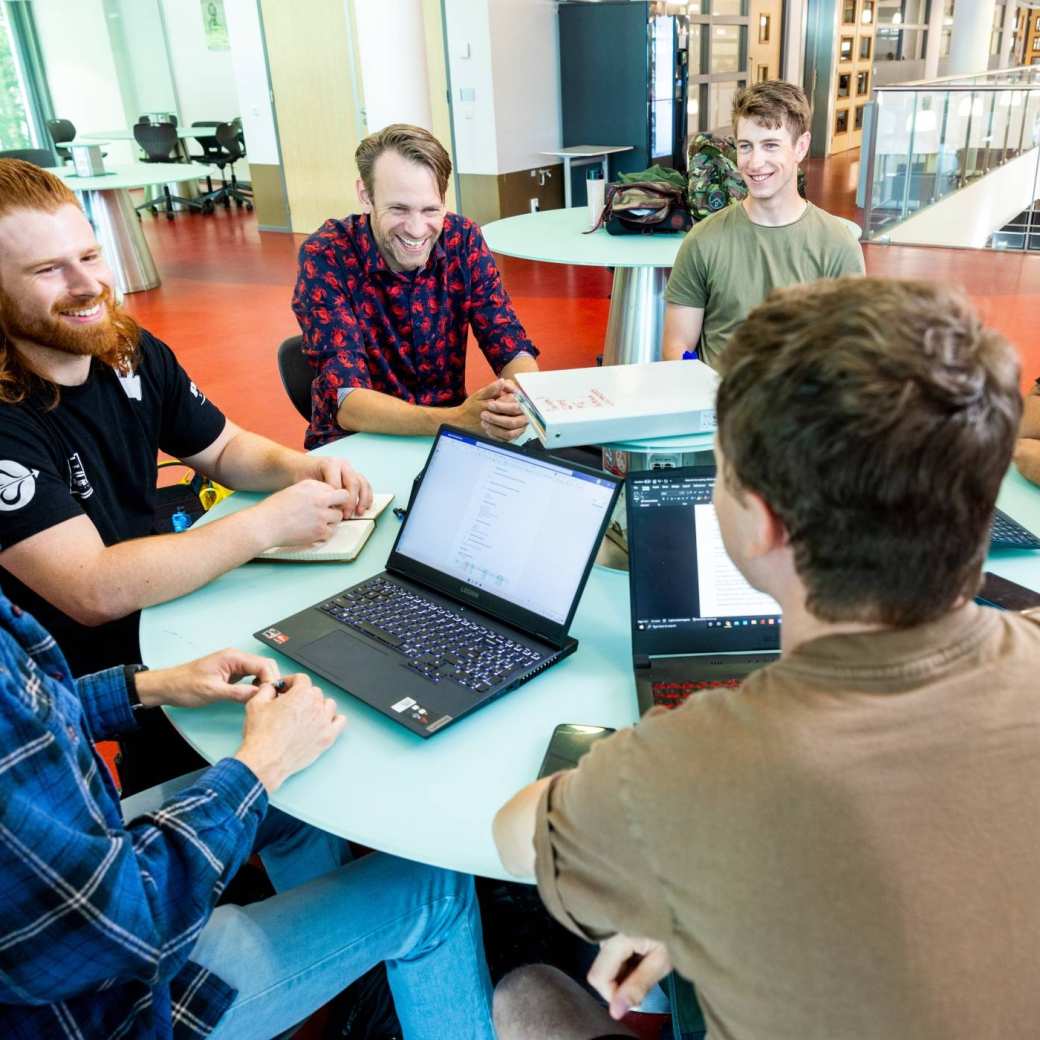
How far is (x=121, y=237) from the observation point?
650 centimetres

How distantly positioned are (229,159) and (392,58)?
432cm

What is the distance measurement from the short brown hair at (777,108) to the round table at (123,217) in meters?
4.88

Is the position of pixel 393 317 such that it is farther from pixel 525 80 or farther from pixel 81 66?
pixel 81 66

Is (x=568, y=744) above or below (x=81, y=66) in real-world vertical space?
below

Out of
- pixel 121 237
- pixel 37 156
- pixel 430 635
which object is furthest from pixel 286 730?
pixel 37 156

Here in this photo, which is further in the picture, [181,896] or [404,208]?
[404,208]

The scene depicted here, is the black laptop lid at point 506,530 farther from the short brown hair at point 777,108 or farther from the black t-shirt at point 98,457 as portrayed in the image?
the short brown hair at point 777,108

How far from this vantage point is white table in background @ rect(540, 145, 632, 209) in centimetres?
749

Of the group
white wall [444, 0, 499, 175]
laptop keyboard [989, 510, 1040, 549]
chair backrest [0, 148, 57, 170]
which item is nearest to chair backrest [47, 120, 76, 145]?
chair backrest [0, 148, 57, 170]

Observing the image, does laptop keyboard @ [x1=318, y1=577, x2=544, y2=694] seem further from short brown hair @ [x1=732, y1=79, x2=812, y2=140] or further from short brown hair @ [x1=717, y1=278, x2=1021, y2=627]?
short brown hair @ [x1=732, y1=79, x2=812, y2=140]

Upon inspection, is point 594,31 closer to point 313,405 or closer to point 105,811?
point 313,405

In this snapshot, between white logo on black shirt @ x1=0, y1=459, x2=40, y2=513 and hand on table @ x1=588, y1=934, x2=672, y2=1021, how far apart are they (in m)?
1.00

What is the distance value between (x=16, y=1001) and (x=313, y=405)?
1.64m

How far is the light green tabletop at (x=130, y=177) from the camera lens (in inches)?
237
